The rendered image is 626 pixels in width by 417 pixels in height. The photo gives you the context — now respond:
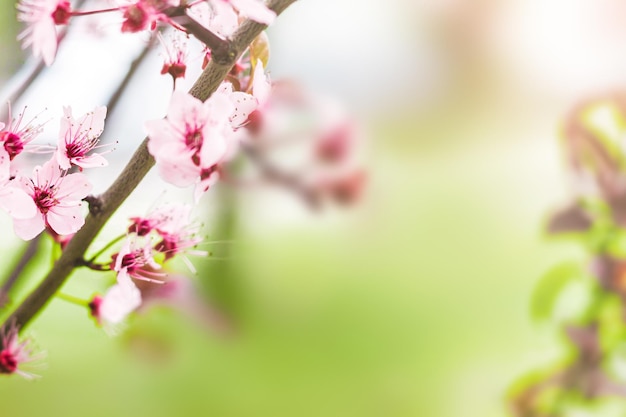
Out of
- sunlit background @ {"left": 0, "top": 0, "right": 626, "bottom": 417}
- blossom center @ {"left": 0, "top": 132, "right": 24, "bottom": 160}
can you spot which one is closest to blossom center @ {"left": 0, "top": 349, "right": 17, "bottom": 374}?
blossom center @ {"left": 0, "top": 132, "right": 24, "bottom": 160}

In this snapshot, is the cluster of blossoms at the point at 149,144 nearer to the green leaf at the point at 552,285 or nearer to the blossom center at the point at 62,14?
the blossom center at the point at 62,14

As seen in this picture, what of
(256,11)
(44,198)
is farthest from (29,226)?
(256,11)

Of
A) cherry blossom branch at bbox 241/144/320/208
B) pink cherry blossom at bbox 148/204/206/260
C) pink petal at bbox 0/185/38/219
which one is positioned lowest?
pink petal at bbox 0/185/38/219

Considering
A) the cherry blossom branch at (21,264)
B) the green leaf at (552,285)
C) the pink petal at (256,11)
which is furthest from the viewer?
the green leaf at (552,285)

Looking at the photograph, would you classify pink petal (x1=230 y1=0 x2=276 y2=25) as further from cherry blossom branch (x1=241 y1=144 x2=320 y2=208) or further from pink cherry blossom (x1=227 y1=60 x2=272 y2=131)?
cherry blossom branch (x1=241 y1=144 x2=320 y2=208)

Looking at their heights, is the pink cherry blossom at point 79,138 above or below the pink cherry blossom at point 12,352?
above

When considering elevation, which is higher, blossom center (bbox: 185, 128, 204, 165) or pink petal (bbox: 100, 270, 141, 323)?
blossom center (bbox: 185, 128, 204, 165)

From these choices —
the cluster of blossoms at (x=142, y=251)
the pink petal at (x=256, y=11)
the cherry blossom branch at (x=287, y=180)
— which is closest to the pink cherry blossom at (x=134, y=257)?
the cluster of blossoms at (x=142, y=251)
